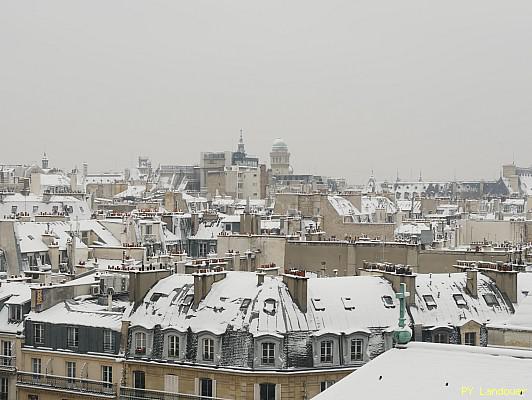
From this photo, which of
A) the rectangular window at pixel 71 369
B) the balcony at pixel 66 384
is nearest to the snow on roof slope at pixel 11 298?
the balcony at pixel 66 384

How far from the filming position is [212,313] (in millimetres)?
25734

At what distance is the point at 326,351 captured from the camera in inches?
982

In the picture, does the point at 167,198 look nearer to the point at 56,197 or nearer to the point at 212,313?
the point at 56,197

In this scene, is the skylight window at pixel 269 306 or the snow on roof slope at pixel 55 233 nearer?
the skylight window at pixel 269 306

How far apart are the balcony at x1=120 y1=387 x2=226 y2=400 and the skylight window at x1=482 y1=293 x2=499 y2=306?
26.4 ft

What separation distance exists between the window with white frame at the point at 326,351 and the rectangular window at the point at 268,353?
1.24m

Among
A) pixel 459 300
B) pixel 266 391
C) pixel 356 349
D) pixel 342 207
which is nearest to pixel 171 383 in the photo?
pixel 266 391

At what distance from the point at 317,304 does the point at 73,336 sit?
6553 mm

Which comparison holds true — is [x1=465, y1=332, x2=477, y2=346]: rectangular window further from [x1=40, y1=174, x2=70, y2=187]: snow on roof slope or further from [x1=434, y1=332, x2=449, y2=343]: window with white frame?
[x1=40, y1=174, x2=70, y2=187]: snow on roof slope

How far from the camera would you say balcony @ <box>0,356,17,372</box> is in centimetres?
2828

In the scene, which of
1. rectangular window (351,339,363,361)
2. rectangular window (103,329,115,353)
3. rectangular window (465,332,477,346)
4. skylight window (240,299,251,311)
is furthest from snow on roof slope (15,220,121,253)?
rectangular window (465,332,477,346)

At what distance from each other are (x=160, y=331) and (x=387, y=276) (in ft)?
20.6

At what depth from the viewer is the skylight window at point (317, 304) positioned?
25.7m

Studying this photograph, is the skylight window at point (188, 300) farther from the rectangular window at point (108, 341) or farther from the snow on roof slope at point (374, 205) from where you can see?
the snow on roof slope at point (374, 205)
